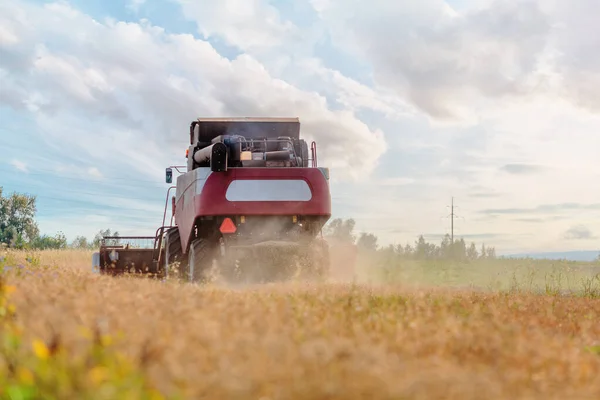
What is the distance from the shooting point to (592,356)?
521cm

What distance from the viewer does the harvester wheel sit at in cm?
1257

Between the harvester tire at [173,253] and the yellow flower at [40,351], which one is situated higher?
the harvester tire at [173,253]

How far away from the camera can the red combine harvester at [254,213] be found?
11750 mm

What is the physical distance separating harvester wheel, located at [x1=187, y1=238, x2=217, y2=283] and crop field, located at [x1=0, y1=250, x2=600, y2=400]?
5.78 m

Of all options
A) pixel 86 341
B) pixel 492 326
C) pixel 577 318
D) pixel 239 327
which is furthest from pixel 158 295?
pixel 577 318

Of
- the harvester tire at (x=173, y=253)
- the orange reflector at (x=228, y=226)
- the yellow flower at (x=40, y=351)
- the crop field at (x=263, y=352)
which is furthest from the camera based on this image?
the harvester tire at (x=173, y=253)

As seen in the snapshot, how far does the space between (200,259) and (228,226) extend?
99 cm

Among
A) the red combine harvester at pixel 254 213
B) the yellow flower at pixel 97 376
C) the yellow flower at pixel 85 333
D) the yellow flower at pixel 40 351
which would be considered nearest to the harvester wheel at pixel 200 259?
the red combine harvester at pixel 254 213

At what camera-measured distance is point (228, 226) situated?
1220cm

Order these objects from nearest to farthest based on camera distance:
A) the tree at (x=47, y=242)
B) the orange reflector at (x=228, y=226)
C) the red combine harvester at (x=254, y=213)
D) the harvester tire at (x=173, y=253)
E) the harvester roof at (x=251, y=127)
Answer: the red combine harvester at (x=254, y=213), the orange reflector at (x=228, y=226), the harvester tire at (x=173, y=253), the harvester roof at (x=251, y=127), the tree at (x=47, y=242)

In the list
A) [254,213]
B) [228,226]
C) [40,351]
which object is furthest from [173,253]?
[40,351]

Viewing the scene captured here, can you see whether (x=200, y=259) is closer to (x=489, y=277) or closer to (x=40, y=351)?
(x=40, y=351)

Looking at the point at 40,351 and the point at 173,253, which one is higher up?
the point at 173,253

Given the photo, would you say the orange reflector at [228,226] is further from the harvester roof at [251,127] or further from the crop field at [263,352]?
the crop field at [263,352]
